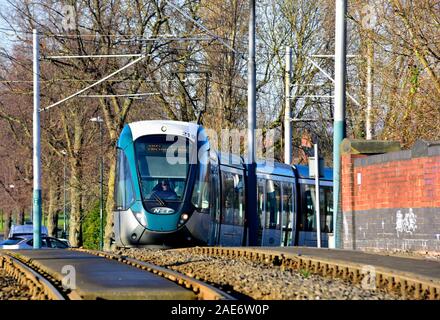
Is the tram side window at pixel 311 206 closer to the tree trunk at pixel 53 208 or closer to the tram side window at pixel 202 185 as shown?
the tram side window at pixel 202 185

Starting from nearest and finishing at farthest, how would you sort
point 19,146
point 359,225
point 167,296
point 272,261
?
point 167,296, point 272,261, point 359,225, point 19,146

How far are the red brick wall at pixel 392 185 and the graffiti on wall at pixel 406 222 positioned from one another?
17cm

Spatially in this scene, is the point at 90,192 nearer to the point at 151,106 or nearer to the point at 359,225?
the point at 151,106

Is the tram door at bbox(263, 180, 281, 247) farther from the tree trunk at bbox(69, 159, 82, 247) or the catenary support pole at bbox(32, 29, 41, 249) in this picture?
the tree trunk at bbox(69, 159, 82, 247)

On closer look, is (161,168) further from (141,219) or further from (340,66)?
(340,66)

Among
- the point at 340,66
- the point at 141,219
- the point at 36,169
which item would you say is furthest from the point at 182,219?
the point at 36,169

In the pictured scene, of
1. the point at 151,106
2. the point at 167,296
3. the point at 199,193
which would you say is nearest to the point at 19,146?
the point at 151,106

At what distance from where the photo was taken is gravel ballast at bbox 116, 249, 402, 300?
11477 mm

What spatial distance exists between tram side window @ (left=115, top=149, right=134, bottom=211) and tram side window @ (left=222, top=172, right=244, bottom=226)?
4293 mm

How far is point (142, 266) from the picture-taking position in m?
16.6

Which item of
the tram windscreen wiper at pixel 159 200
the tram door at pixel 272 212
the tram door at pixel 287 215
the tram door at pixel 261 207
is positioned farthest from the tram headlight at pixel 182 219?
the tram door at pixel 287 215

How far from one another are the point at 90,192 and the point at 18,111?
6.00 metres
